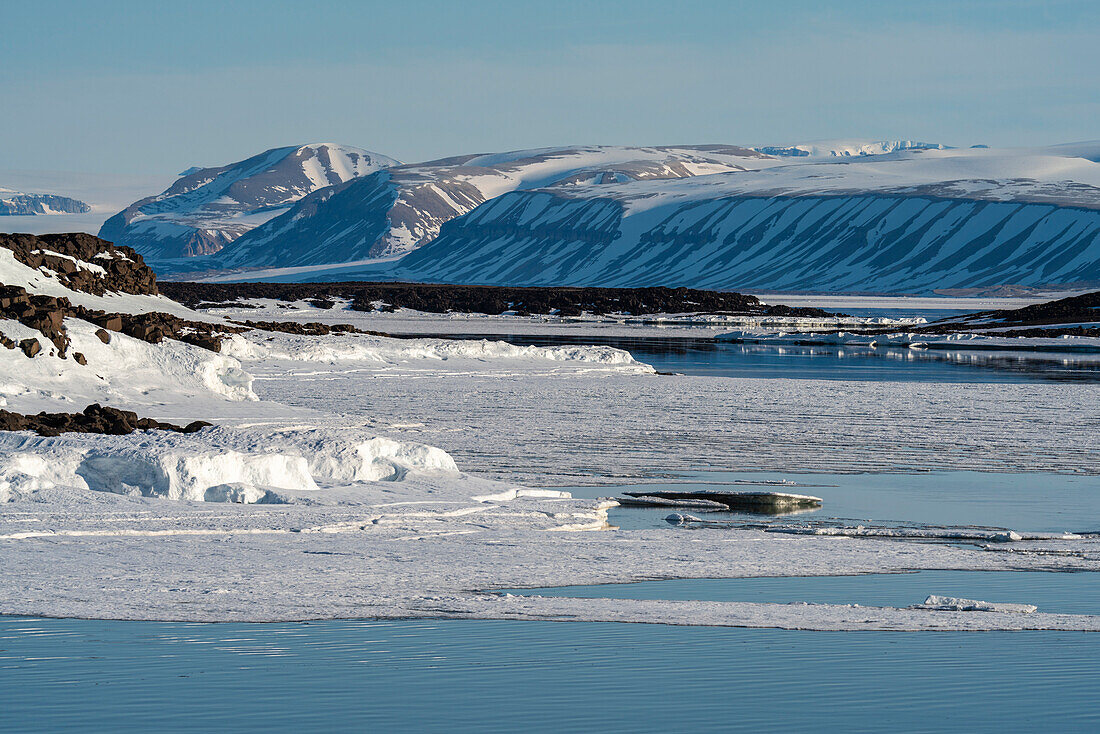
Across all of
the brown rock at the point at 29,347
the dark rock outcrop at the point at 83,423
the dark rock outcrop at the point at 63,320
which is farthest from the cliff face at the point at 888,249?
the dark rock outcrop at the point at 83,423

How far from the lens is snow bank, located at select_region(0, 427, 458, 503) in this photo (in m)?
11.4

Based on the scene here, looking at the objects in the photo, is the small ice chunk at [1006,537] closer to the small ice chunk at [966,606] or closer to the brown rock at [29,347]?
the small ice chunk at [966,606]

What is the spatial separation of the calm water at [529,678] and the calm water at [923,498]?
3.95 meters

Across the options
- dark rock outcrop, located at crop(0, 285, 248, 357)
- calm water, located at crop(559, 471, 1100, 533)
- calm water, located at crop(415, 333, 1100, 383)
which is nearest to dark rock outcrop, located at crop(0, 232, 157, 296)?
dark rock outcrop, located at crop(0, 285, 248, 357)

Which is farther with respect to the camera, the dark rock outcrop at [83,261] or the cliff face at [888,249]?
the cliff face at [888,249]

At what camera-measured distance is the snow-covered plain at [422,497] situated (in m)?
8.15

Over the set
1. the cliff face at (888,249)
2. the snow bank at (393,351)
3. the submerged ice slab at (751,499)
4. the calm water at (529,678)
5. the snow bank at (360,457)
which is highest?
the cliff face at (888,249)

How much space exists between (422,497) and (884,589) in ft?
14.2

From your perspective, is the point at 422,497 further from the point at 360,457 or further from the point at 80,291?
the point at 80,291

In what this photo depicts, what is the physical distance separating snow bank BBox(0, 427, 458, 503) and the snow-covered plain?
20 millimetres

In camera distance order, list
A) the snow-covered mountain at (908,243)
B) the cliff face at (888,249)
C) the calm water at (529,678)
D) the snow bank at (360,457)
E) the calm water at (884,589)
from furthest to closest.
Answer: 1. the snow-covered mountain at (908,243)
2. the cliff face at (888,249)
3. the snow bank at (360,457)
4. the calm water at (884,589)
5. the calm water at (529,678)

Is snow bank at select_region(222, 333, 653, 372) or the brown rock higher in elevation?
the brown rock

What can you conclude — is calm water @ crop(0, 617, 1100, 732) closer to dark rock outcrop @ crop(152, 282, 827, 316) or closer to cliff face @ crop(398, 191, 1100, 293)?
dark rock outcrop @ crop(152, 282, 827, 316)

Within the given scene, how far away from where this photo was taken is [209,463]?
458 inches
